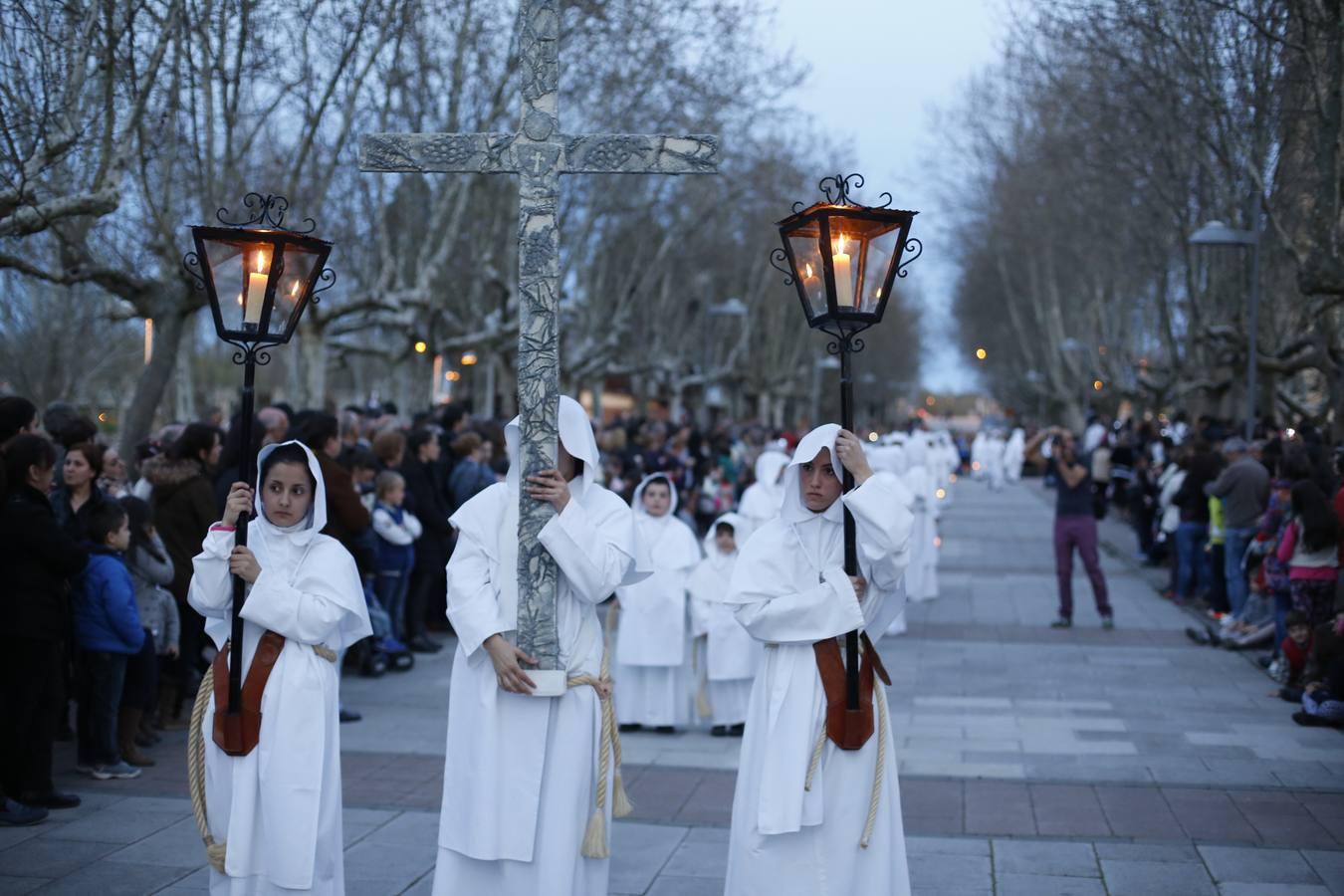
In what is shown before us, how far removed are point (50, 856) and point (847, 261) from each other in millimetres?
4389

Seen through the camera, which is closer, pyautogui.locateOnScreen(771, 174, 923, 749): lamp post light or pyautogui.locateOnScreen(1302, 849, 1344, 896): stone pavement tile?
pyautogui.locateOnScreen(771, 174, 923, 749): lamp post light

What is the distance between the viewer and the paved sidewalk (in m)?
6.76

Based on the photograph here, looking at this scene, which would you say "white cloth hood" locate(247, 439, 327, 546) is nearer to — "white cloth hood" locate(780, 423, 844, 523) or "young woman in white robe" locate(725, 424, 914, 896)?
"young woman in white robe" locate(725, 424, 914, 896)

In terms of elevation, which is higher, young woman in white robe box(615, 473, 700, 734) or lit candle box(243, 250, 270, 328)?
lit candle box(243, 250, 270, 328)

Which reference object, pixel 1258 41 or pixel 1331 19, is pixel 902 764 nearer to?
pixel 1331 19

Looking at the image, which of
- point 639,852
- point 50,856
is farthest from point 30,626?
point 639,852

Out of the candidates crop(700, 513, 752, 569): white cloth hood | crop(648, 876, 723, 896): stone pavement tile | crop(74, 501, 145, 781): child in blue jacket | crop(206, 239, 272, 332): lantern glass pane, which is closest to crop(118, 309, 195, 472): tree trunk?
crop(74, 501, 145, 781): child in blue jacket

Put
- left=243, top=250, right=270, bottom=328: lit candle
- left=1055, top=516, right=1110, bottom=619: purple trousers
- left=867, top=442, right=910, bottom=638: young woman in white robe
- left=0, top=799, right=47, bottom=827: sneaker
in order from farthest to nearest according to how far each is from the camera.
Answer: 1. left=867, top=442, right=910, bottom=638: young woman in white robe
2. left=1055, top=516, right=1110, bottom=619: purple trousers
3. left=0, top=799, right=47, bottom=827: sneaker
4. left=243, top=250, right=270, bottom=328: lit candle

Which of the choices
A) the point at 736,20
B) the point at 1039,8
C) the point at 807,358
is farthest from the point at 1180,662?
the point at 807,358

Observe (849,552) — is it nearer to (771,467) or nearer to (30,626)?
(30,626)

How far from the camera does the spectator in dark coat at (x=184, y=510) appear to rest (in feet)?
31.3

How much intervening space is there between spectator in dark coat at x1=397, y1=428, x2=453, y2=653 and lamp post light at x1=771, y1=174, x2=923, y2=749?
797cm

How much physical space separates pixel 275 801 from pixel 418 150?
228 centimetres

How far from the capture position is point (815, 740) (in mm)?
5293
